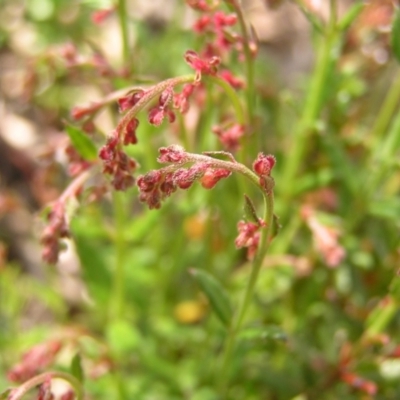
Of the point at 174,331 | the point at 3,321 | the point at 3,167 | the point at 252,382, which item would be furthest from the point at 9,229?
the point at 252,382

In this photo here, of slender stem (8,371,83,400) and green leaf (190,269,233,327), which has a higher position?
green leaf (190,269,233,327)

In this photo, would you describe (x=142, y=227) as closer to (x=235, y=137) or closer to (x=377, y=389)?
(x=235, y=137)

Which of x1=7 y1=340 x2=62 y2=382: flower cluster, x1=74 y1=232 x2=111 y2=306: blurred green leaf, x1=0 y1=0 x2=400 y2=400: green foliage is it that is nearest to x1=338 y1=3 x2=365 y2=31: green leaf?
x1=0 y1=0 x2=400 y2=400: green foliage

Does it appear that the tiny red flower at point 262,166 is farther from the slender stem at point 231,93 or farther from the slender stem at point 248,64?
the slender stem at point 248,64

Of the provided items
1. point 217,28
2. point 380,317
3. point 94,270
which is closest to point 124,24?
point 217,28

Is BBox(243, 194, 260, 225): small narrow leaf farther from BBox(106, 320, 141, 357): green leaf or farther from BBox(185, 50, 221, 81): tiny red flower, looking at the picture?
BBox(106, 320, 141, 357): green leaf

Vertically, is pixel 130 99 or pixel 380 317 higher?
pixel 130 99

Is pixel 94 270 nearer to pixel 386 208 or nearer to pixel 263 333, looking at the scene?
pixel 263 333
